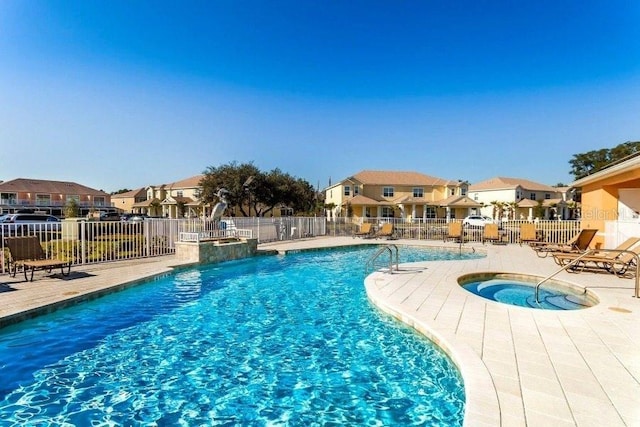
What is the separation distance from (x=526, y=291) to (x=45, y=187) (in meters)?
70.6

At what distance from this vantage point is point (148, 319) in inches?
247

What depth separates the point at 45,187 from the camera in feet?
185

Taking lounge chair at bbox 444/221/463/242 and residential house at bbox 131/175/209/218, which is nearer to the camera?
lounge chair at bbox 444/221/463/242

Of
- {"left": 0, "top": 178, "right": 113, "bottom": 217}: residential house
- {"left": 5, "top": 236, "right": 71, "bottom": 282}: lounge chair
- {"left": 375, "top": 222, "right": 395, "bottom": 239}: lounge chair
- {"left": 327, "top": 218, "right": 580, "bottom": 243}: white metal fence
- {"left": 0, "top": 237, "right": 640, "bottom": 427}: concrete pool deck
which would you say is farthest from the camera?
{"left": 0, "top": 178, "right": 113, "bottom": 217}: residential house

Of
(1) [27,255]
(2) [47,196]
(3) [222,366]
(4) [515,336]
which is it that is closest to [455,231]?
(4) [515,336]

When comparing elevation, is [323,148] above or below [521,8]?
below

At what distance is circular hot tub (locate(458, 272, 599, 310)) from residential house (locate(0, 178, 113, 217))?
2292 inches

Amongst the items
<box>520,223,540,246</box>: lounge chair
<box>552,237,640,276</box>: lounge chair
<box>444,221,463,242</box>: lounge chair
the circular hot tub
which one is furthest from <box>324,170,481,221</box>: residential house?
the circular hot tub

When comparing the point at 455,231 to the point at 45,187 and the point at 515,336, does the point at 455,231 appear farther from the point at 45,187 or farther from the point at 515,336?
the point at 45,187

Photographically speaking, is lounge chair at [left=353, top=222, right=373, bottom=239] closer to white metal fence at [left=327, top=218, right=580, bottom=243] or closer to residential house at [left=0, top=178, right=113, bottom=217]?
white metal fence at [left=327, top=218, right=580, bottom=243]

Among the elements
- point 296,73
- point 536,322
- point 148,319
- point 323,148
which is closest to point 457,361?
point 536,322

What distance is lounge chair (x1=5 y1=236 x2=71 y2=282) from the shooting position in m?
7.74

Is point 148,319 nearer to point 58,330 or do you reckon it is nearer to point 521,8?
point 58,330

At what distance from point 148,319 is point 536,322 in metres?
6.64
